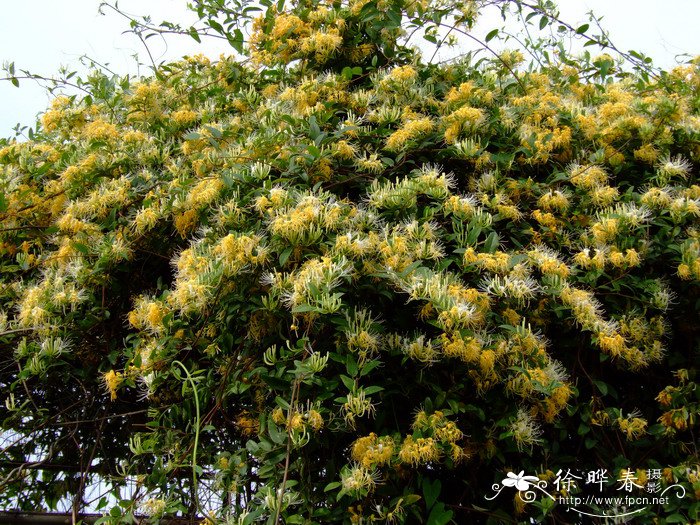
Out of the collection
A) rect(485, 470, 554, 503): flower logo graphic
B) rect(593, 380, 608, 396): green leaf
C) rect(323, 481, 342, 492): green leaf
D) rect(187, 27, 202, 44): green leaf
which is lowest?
rect(485, 470, 554, 503): flower logo graphic

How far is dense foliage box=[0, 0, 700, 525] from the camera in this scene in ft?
5.79

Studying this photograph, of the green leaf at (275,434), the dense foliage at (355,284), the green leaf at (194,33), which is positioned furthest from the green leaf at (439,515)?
the green leaf at (194,33)

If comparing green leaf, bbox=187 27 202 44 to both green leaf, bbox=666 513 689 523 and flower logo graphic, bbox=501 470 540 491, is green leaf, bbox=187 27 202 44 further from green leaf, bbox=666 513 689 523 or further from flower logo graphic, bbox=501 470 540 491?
green leaf, bbox=666 513 689 523

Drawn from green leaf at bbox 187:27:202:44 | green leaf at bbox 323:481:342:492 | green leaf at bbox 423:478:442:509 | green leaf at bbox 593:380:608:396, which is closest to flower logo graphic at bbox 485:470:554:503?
green leaf at bbox 423:478:442:509

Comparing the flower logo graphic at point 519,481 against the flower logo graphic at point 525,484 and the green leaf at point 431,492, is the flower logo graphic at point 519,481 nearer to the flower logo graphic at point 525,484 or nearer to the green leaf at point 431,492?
the flower logo graphic at point 525,484

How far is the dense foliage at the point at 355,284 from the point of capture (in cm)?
176

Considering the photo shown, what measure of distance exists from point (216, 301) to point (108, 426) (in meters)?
0.94

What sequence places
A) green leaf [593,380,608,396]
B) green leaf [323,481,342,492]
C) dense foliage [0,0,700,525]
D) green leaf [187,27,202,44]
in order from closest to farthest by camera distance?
green leaf [323,481,342,492] < dense foliage [0,0,700,525] < green leaf [593,380,608,396] < green leaf [187,27,202,44]

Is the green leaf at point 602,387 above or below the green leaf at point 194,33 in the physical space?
below

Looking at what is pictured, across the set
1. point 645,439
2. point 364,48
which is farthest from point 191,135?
point 645,439

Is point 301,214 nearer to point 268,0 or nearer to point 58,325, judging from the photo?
point 58,325

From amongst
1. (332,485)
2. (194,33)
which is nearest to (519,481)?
(332,485)

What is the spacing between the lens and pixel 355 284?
182 cm

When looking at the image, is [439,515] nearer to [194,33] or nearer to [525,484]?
[525,484]
